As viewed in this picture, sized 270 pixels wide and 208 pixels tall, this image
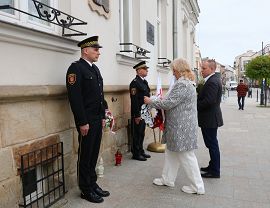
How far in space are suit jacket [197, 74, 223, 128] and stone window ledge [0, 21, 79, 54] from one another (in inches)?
79.2

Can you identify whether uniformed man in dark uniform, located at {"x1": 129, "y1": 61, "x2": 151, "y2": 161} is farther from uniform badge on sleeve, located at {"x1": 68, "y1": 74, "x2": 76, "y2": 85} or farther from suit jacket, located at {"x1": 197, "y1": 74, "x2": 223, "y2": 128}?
uniform badge on sleeve, located at {"x1": 68, "y1": 74, "x2": 76, "y2": 85}

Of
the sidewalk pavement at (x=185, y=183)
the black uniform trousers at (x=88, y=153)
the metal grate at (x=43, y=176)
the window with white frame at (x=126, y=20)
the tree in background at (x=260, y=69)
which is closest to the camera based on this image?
the metal grate at (x=43, y=176)

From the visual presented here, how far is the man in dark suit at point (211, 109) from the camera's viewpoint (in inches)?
206

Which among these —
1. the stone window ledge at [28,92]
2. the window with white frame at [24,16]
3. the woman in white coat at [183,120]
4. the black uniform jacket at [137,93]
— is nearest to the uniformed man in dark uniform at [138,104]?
the black uniform jacket at [137,93]

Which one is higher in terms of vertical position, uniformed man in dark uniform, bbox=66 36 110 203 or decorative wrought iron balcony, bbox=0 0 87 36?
decorative wrought iron balcony, bbox=0 0 87 36

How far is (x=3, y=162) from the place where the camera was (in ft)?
10.8

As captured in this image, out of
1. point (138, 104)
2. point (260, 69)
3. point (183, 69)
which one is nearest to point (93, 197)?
point (183, 69)

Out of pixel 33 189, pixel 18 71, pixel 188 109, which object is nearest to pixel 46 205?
pixel 33 189

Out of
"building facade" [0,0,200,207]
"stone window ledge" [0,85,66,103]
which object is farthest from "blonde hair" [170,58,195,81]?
"stone window ledge" [0,85,66,103]

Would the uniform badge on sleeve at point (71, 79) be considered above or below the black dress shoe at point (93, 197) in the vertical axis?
above

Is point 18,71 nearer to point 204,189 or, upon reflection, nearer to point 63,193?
point 63,193

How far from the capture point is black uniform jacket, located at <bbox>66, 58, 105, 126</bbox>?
3.94 m

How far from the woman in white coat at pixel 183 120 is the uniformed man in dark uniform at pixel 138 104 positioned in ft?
5.38

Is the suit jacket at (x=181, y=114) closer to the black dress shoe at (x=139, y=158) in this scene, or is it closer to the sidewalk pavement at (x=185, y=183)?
the sidewalk pavement at (x=185, y=183)
